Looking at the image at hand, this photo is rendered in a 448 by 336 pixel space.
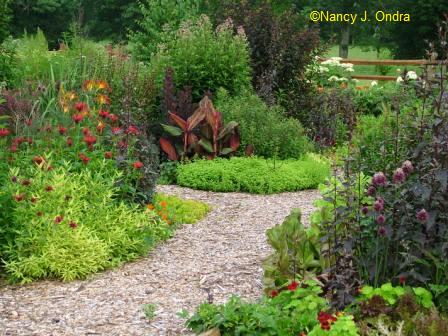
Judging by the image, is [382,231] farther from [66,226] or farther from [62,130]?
[62,130]

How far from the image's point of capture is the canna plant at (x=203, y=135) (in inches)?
365

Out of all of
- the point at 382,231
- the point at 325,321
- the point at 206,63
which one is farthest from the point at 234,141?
the point at 325,321

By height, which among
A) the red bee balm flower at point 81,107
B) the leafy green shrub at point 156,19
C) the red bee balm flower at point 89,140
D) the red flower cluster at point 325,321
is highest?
the leafy green shrub at point 156,19

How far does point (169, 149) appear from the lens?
930cm

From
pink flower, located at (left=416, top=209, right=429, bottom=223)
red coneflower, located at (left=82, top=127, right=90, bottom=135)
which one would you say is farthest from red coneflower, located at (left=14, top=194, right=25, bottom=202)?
pink flower, located at (left=416, top=209, right=429, bottom=223)

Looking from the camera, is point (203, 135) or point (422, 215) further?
point (203, 135)

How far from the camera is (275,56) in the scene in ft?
39.2

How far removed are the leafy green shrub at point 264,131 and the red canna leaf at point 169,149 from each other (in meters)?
0.93

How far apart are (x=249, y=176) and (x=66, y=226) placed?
3380mm

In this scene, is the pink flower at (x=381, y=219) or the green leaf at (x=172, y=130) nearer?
the pink flower at (x=381, y=219)

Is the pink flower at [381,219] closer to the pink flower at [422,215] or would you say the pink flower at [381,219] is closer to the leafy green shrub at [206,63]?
the pink flower at [422,215]

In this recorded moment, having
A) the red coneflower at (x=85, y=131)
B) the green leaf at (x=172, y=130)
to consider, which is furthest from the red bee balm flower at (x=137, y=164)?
the green leaf at (x=172, y=130)

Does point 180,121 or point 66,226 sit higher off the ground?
point 180,121

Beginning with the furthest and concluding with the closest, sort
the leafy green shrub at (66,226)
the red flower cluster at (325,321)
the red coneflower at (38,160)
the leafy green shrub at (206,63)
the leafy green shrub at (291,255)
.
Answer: the leafy green shrub at (206,63), the red coneflower at (38,160), the leafy green shrub at (66,226), the leafy green shrub at (291,255), the red flower cluster at (325,321)
